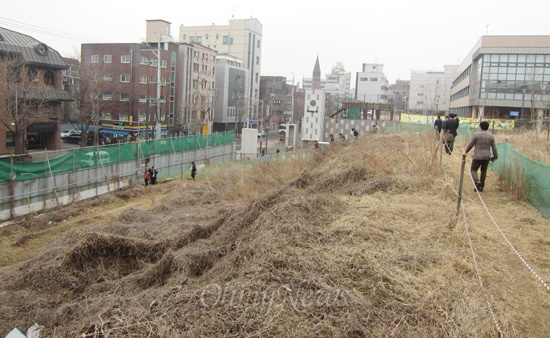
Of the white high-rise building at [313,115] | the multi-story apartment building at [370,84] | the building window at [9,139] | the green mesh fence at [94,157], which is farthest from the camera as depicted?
the multi-story apartment building at [370,84]

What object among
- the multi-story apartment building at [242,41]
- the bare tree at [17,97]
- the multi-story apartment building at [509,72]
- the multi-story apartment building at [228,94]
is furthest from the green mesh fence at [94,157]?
the multi-story apartment building at [242,41]

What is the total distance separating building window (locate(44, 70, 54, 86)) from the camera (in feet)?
114

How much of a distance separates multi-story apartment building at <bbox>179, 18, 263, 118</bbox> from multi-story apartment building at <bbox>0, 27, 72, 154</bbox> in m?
42.5

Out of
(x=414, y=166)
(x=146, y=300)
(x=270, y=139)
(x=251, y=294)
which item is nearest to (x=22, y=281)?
(x=146, y=300)

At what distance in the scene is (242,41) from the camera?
77875 mm

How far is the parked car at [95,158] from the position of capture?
19.3 m

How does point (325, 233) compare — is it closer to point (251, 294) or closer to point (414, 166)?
point (251, 294)

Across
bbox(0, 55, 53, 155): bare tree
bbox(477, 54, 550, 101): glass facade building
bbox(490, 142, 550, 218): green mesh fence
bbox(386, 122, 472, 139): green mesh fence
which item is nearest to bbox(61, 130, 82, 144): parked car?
bbox(0, 55, 53, 155): bare tree

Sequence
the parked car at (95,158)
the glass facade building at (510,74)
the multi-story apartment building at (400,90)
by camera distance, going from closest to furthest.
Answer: the parked car at (95,158), the glass facade building at (510,74), the multi-story apartment building at (400,90)

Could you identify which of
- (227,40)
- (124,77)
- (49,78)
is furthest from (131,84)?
(227,40)

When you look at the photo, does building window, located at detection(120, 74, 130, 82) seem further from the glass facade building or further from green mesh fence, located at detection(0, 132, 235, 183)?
the glass facade building

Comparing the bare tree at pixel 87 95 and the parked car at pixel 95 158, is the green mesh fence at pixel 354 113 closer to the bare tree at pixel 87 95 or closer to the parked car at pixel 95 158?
the bare tree at pixel 87 95

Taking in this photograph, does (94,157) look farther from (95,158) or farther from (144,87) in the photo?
(144,87)

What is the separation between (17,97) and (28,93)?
2923 millimetres
